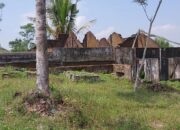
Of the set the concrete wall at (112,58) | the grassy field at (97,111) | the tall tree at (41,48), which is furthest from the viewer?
the concrete wall at (112,58)

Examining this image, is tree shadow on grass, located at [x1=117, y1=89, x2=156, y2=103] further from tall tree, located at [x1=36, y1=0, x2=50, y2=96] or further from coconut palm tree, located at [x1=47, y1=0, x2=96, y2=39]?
coconut palm tree, located at [x1=47, y1=0, x2=96, y2=39]

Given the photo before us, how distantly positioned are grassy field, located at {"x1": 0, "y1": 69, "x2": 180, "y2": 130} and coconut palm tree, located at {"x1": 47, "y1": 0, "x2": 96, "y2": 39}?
1178 centimetres

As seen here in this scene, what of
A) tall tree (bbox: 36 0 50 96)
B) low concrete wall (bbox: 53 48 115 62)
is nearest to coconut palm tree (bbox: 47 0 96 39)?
low concrete wall (bbox: 53 48 115 62)

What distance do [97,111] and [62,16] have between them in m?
14.7

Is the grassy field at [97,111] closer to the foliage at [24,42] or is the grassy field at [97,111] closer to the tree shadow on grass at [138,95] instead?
the tree shadow on grass at [138,95]

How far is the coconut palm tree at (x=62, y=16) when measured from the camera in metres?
22.2

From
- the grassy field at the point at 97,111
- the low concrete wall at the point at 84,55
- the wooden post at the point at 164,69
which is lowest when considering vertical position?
the grassy field at the point at 97,111

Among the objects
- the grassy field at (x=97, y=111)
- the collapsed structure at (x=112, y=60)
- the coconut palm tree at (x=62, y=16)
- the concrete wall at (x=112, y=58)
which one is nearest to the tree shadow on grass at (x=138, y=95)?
the grassy field at (x=97, y=111)

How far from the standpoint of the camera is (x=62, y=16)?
22328 millimetres

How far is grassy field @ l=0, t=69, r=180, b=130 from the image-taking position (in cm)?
731

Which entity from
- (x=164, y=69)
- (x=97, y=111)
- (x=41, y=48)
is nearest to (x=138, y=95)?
(x=97, y=111)

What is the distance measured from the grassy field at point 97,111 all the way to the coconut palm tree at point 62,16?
1178 cm

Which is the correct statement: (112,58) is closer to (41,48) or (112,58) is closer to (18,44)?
(41,48)

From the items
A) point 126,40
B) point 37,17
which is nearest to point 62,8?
point 126,40
